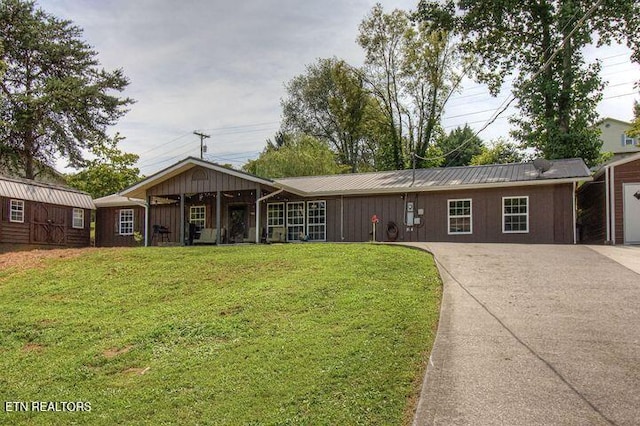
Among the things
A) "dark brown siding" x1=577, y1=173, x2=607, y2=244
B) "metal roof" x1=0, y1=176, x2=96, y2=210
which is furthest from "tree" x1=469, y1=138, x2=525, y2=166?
"metal roof" x1=0, y1=176, x2=96, y2=210

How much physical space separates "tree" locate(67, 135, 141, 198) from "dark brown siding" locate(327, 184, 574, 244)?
59.0 feet

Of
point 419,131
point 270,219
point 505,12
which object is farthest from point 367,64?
point 270,219

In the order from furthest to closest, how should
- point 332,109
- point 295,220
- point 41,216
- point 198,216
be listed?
point 332,109 → point 198,216 → point 41,216 → point 295,220

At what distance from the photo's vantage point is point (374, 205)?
20828 mm

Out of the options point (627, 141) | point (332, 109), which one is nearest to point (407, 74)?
point (332, 109)

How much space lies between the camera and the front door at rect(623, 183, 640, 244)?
56.6ft

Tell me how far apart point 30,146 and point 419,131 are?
24004mm

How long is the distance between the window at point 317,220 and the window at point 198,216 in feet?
15.9

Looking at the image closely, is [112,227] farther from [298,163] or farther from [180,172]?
[298,163]

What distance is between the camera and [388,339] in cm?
664

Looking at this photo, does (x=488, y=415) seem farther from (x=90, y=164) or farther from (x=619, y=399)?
(x=90, y=164)

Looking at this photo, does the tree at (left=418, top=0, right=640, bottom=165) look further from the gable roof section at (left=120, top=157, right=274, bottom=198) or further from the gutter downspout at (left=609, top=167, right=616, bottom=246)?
the gable roof section at (left=120, top=157, right=274, bottom=198)

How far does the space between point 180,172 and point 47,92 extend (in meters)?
15.0

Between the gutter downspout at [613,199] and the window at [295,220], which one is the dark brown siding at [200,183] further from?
the gutter downspout at [613,199]
